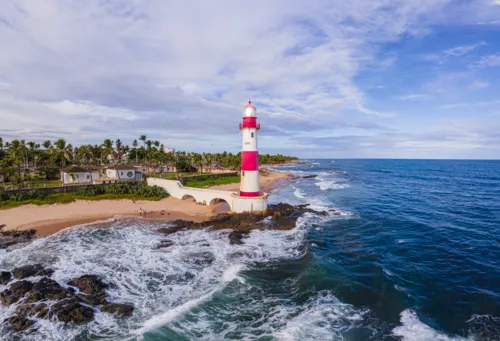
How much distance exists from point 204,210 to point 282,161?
159 m

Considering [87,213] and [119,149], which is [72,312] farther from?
[119,149]

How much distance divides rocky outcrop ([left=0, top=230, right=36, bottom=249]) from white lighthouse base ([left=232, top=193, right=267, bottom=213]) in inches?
773

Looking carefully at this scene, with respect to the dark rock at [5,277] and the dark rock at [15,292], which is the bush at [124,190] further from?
the dark rock at [15,292]

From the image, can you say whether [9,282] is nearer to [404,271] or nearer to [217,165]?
[404,271]

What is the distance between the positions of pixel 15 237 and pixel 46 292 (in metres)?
14.8

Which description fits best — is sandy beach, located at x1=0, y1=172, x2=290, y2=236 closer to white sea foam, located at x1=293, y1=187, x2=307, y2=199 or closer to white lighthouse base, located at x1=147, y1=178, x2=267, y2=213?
white lighthouse base, located at x1=147, y1=178, x2=267, y2=213

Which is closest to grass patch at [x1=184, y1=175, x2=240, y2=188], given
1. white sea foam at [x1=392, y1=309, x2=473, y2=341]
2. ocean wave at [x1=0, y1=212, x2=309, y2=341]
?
ocean wave at [x1=0, y1=212, x2=309, y2=341]

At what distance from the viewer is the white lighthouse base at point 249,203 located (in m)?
31.2

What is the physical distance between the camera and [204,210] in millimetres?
36000

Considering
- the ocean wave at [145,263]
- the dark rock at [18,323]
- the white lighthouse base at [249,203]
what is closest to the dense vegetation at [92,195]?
the ocean wave at [145,263]

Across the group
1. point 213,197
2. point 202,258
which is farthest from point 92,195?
point 202,258

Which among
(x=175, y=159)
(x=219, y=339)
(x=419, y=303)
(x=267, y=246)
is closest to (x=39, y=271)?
(x=219, y=339)

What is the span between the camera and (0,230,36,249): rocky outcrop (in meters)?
23.8

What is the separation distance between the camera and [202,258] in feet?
66.6
